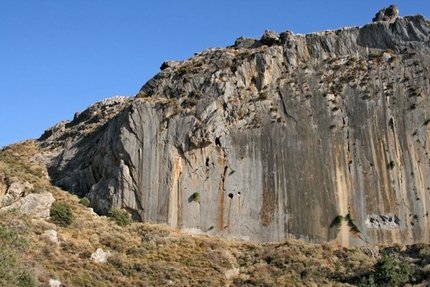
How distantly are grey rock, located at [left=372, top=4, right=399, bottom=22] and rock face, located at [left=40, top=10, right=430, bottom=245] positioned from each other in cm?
197

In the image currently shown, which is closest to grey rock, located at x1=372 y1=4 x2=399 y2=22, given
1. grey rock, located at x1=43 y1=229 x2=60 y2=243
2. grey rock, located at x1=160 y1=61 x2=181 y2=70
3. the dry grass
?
grey rock, located at x1=160 y1=61 x2=181 y2=70

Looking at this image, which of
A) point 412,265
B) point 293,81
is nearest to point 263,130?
point 293,81

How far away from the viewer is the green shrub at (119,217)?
34438 mm

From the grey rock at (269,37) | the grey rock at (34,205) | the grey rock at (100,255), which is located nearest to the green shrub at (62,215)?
the grey rock at (34,205)

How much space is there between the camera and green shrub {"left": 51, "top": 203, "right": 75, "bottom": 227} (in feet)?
109

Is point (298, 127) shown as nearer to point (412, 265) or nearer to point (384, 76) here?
point (384, 76)

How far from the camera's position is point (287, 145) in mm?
36750

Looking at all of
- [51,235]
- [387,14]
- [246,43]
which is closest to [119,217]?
[51,235]

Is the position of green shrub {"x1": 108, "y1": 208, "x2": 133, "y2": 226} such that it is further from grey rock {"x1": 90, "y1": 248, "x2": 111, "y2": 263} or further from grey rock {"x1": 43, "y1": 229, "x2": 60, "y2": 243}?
grey rock {"x1": 43, "y1": 229, "x2": 60, "y2": 243}

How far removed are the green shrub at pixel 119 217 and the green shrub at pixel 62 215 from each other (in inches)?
93.9

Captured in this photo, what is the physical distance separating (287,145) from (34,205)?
50.4ft

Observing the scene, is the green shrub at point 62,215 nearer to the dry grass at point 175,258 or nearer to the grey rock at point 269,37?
the dry grass at point 175,258

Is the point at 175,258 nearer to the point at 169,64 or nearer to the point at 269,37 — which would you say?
the point at 169,64

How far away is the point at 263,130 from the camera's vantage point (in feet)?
122
